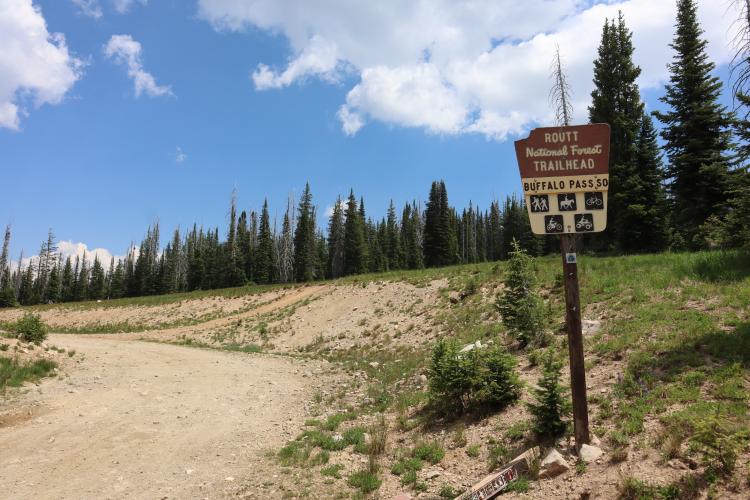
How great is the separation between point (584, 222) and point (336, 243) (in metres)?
77.4

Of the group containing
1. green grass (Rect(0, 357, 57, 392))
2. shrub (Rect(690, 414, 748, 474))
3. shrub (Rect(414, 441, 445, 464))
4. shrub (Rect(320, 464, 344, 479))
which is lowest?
shrub (Rect(320, 464, 344, 479))

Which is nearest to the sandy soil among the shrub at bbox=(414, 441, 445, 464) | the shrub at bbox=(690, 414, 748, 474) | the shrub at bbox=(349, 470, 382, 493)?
the shrub at bbox=(414, 441, 445, 464)

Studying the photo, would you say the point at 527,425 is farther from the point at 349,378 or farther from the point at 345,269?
the point at 345,269

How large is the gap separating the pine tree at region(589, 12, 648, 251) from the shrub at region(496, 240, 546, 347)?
1870cm

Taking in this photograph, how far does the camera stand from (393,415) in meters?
10.4

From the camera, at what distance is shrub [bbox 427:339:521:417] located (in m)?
8.62

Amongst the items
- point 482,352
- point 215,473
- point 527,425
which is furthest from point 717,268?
point 215,473

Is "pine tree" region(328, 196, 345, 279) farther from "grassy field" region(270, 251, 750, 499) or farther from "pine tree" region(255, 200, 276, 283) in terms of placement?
"grassy field" region(270, 251, 750, 499)

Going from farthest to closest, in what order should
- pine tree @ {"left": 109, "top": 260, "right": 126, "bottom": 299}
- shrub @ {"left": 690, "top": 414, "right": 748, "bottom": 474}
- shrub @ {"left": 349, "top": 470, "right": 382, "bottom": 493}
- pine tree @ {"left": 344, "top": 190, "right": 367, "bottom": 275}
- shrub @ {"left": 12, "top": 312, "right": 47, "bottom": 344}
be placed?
pine tree @ {"left": 109, "top": 260, "right": 126, "bottom": 299}, pine tree @ {"left": 344, "top": 190, "right": 367, "bottom": 275}, shrub @ {"left": 12, "top": 312, "right": 47, "bottom": 344}, shrub @ {"left": 349, "top": 470, "right": 382, "bottom": 493}, shrub @ {"left": 690, "top": 414, "right": 748, "bottom": 474}

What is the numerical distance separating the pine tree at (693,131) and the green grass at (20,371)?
95.9 feet

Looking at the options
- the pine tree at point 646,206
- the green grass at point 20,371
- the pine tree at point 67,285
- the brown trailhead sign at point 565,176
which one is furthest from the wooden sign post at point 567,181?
the pine tree at point 67,285

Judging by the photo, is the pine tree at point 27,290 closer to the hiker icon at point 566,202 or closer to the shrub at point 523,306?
the shrub at point 523,306

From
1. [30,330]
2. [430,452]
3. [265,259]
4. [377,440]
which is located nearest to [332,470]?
[377,440]

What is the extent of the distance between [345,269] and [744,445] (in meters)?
70.5
